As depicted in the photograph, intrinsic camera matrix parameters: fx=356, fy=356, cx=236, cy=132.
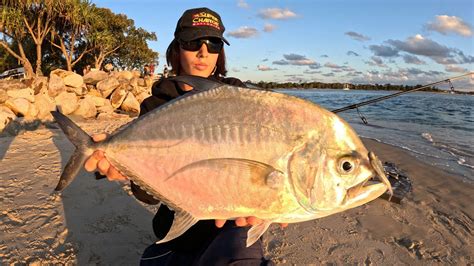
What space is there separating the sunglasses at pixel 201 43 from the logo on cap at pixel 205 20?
0.12 m

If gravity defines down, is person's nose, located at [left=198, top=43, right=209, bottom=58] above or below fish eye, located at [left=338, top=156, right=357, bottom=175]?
above

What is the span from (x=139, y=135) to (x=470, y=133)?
16.2m

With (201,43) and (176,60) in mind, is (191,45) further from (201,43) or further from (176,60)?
(176,60)

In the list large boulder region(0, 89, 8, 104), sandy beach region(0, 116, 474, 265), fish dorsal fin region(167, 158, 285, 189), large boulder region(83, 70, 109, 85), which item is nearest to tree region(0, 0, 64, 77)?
large boulder region(83, 70, 109, 85)

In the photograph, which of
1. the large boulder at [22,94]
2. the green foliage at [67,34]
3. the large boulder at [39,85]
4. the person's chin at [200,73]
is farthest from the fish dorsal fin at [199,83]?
the green foliage at [67,34]

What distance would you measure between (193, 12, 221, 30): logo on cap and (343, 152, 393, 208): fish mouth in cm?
167

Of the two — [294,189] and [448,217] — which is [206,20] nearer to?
[294,189]

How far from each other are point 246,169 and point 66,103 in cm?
1397

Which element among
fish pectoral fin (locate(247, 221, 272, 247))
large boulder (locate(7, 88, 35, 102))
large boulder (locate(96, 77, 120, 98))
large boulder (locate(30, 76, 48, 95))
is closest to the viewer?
fish pectoral fin (locate(247, 221, 272, 247))

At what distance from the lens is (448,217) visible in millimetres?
5246

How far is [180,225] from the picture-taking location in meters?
1.90

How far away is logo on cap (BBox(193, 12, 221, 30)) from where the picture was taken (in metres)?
2.75

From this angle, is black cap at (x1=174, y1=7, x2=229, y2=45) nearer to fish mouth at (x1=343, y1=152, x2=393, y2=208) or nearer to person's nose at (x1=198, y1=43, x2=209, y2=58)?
person's nose at (x1=198, y1=43, x2=209, y2=58)

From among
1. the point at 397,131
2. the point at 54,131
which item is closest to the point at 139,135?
the point at 54,131
